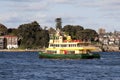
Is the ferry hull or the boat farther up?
the boat

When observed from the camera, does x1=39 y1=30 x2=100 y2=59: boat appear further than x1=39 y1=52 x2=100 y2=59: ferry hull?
Yes

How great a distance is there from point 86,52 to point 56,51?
756cm

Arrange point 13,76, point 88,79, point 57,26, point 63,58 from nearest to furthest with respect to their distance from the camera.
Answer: point 88,79 < point 13,76 < point 63,58 < point 57,26

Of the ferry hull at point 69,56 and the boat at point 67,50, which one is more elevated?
the boat at point 67,50

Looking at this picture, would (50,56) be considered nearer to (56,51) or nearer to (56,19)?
(56,51)

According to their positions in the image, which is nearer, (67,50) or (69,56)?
(69,56)

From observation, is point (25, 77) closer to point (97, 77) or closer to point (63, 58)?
point (97, 77)

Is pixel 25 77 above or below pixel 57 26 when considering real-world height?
below

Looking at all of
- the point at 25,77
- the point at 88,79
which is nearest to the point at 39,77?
the point at 25,77

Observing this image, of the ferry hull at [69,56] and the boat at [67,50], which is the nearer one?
the ferry hull at [69,56]

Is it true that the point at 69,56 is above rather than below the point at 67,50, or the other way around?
below

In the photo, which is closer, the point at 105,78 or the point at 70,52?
the point at 105,78

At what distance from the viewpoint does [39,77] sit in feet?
283

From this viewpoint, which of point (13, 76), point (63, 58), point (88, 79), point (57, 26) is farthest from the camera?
point (57, 26)
